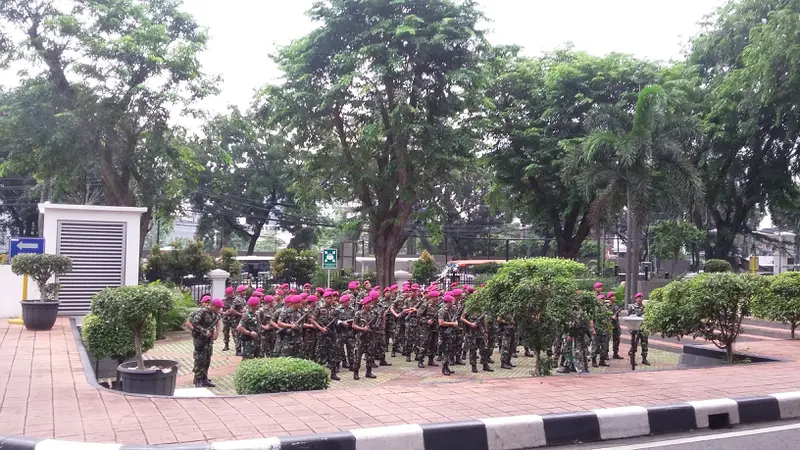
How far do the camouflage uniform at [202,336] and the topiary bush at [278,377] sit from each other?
2.56 meters

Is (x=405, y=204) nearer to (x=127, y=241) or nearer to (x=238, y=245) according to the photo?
(x=127, y=241)

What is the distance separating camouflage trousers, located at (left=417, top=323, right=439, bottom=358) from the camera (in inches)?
494

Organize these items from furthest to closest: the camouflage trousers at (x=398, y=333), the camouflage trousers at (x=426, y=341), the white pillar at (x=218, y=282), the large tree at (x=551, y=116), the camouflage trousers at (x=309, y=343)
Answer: the large tree at (x=551, y=116) → the white pillar at (x=218, y=282) → the camouflage trousers at (x=398, y=333) → the camouflage trousers at (x=426, y=341) → the camouflage trousers at (x=309, y=343)

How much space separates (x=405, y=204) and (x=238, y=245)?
170ft

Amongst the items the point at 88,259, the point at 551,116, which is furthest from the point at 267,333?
the point at 551,116

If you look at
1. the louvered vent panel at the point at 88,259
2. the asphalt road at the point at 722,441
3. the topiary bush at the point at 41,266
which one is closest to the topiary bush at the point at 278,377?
the asphalt road at the point at 722,441

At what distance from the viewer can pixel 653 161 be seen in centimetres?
2206

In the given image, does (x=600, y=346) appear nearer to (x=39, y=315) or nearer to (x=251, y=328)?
(x=251, y=328)

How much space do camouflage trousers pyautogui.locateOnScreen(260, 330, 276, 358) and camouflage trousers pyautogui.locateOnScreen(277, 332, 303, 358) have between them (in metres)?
0.74

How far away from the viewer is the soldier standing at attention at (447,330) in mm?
11703

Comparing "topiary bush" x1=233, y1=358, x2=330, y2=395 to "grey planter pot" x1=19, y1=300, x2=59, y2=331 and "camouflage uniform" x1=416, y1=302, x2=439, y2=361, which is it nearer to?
"camouflage uniform" x1=416, y1=302, x2=439, y2=361

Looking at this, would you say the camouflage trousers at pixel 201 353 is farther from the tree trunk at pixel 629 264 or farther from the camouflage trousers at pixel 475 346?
the tree trunk at pixel 629 264

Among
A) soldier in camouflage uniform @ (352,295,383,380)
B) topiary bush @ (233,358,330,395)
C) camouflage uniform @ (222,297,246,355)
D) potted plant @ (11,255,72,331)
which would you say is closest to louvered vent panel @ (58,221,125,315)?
potted plant @ (11,255,72,331)

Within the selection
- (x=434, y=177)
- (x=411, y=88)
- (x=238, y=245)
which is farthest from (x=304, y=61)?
(x=238, y=245)
